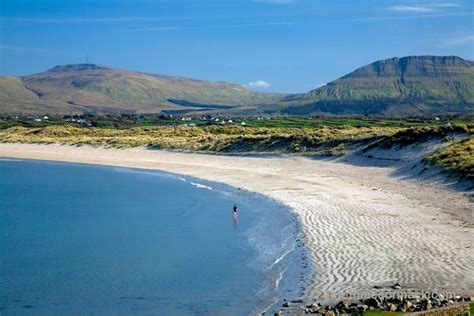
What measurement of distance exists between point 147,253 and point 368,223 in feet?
24.4

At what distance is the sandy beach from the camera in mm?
15055

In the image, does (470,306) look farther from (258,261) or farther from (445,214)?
(445,214)

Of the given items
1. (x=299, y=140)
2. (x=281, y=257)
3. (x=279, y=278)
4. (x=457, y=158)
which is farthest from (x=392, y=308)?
(x=299, y=140)

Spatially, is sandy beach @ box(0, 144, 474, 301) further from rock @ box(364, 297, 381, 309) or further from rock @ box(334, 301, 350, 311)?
rock @ box(364, 297, 381, 309)

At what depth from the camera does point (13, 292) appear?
15906 mm

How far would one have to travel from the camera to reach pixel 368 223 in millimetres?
21922

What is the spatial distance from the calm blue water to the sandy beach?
1.00 metres

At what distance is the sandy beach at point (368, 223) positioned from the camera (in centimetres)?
1505

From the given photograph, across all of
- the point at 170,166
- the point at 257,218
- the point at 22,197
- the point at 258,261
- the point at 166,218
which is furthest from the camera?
the point at 170,166

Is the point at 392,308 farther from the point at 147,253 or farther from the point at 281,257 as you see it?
the point at 147,253

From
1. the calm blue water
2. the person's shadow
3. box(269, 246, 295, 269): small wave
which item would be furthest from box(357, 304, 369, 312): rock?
the person's shadow

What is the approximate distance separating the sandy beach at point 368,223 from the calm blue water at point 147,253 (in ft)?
3.27

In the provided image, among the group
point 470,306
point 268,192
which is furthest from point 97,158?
point 470,306

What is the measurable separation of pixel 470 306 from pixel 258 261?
7585mm
